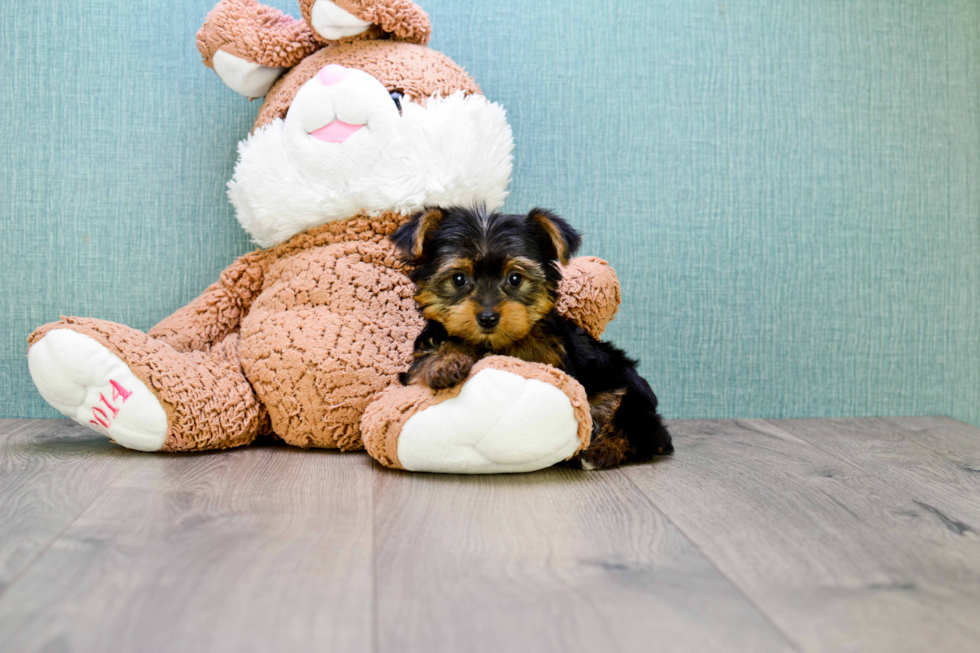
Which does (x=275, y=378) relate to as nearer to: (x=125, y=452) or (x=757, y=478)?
(x=125, y=452)

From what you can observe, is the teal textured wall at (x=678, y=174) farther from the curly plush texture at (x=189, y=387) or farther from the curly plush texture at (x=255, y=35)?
the curly plush texture at (x=189, y=387)

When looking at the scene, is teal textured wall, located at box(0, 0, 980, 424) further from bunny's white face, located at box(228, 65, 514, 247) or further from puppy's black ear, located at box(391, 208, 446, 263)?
puppy's black ear, located at box(391, 208, 446, 263)

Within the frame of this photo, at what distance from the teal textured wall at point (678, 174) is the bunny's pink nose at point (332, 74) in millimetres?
630

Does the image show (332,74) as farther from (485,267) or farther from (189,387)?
(189,387)

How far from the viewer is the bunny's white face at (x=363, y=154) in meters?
2.26

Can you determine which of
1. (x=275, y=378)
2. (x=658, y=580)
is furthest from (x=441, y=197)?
(x=658, y=580)

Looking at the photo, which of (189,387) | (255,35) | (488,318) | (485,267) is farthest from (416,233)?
(255,35)

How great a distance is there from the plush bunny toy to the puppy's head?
0.38 ft

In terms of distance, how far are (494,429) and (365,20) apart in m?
1.37

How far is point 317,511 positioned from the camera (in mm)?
1627

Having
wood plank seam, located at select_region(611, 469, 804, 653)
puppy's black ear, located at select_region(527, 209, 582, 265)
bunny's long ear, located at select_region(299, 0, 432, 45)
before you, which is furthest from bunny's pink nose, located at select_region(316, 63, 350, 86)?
wood plank seam, located at select_region(611, 469, 804, 653)

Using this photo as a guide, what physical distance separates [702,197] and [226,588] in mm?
2317

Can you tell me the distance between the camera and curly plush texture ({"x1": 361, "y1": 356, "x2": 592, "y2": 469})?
184 centimetres

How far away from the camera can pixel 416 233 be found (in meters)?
1.95
